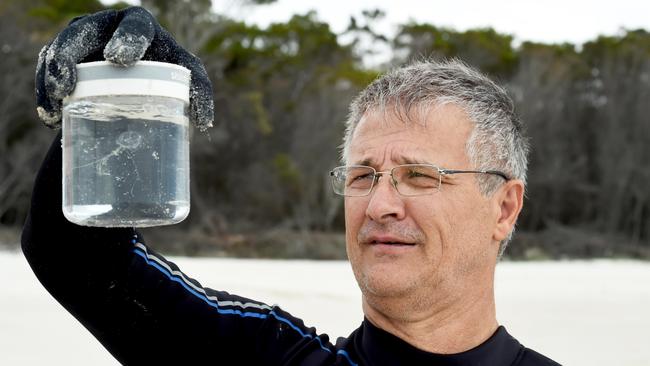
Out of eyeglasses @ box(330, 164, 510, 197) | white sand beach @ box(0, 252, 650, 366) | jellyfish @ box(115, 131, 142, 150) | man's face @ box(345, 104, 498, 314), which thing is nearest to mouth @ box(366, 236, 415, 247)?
man's face @ box(345, 104, 498, 314)

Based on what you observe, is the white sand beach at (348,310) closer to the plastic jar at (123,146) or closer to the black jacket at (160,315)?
the black jacket at (160,315)

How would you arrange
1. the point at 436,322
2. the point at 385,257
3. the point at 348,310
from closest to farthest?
the point at 385,257, the point at 436,322, the point at 348,310

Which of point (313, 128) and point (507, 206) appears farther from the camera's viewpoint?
point (313, 128)

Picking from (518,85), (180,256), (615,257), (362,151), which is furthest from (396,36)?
(362,151)

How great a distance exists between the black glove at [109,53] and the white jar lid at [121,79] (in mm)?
18

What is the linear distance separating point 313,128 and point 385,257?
20150 mm

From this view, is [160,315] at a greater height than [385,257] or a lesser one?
lesser

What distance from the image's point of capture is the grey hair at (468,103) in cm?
190

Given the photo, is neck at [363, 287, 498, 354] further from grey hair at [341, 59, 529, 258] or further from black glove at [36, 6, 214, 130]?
black glove at [36, 6, 214, 130]

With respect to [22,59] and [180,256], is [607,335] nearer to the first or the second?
[180,256]

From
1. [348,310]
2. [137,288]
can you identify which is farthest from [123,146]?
[348,310]

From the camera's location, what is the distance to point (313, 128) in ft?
71.7

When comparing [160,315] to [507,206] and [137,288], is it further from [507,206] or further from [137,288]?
[507,206]

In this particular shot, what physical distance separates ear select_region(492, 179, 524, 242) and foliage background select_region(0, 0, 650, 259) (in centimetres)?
1450
